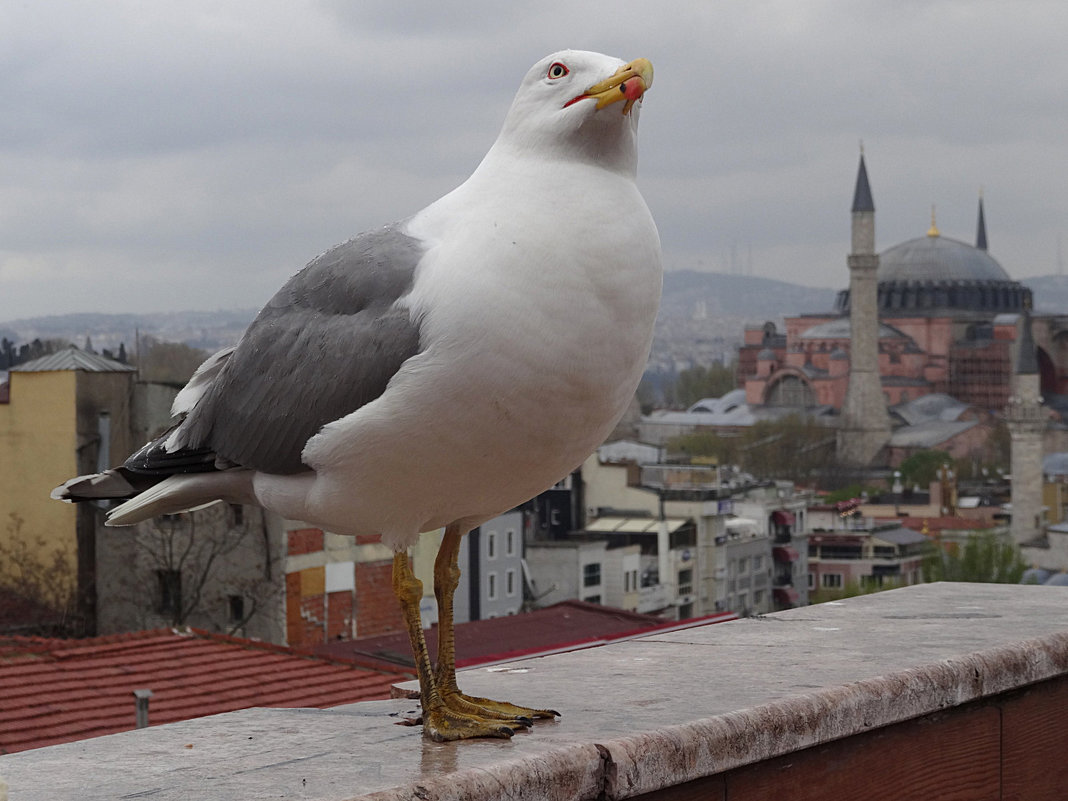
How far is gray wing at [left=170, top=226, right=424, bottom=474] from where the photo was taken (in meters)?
1.57

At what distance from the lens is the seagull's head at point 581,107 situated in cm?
156

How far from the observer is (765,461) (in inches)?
1812

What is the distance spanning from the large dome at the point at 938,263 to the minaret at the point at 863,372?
7021mm

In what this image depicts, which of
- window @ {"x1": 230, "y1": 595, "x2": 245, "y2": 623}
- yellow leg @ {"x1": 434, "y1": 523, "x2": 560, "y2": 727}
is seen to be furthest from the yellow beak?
window @ {"x1": 230, "y1": 595, "x2": 245, "y2": 623}

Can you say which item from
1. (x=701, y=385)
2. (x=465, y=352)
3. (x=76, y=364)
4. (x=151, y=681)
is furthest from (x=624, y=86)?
(x=701, y=385)

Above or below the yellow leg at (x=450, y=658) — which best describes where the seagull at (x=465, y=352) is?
above

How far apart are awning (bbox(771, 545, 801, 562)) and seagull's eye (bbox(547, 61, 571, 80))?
26.0 metres

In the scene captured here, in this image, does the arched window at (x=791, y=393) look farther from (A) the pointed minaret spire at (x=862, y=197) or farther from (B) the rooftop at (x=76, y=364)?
(B) the rooftop at (x=76, y=364)

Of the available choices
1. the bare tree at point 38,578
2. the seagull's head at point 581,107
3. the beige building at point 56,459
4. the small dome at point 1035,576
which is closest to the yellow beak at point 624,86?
the seagull's head at point 581,107

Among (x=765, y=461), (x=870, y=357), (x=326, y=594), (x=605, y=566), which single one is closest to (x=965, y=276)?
(x=870, y=357)

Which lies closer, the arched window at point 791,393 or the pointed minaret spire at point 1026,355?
the pointed minaret spire at point 1026,355

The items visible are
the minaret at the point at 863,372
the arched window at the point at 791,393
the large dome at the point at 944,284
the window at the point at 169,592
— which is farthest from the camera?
the large dome at the point at 944,284

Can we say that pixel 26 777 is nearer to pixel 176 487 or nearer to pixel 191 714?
pixel 176 487

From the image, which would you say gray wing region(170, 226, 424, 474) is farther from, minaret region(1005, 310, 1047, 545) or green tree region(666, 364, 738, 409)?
green tree region(666, 364, 738, 409)
